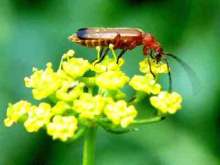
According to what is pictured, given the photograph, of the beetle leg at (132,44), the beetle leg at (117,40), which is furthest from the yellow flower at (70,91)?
the beetle leg at (132,44)

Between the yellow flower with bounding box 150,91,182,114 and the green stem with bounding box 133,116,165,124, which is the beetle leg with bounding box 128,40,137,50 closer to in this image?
the yellow flower with bounding box 150,91,182,114

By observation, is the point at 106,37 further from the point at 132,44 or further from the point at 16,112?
the point at 16,112

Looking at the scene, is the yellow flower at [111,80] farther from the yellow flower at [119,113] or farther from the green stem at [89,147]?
the green stem at [89,147]

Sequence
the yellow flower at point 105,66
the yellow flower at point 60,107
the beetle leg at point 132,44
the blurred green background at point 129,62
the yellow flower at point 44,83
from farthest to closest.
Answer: the blurred green background at point 129,62 < the beetle leg at point 132,44 < the yellow flower at point 105,66 < the yellow flower at point 44,83 < the yellow flower at point 60,107

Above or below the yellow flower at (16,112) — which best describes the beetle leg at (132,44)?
above

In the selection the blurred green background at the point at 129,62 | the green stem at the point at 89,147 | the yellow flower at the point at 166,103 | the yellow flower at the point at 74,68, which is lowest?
the blurred green background at the point at 129,62

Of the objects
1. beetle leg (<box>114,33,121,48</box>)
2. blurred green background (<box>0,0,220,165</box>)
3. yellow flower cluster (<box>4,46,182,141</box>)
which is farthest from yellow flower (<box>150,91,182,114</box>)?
blurred green background (<box>0,0,220,165</box>)

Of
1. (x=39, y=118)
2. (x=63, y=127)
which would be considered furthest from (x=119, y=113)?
(x=39, y=118)
